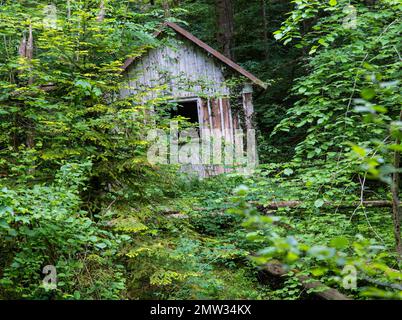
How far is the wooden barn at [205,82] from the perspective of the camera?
11000 mm

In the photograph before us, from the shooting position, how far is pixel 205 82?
35.8ft

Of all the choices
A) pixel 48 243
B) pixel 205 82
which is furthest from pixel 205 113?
pixel 48 243

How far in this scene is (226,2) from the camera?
546 inches

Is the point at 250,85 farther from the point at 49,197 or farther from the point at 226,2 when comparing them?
the point at 49,197

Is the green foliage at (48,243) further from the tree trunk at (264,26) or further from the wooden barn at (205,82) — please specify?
the tree trunk at (264,26)

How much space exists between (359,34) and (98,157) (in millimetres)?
4918

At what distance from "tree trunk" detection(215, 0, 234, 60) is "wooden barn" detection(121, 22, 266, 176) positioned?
2838mm

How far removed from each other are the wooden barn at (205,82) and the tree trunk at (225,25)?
2.84m

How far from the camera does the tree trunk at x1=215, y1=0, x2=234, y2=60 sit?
1373 cm

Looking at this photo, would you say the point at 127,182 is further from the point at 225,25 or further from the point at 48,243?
the point at 225,25

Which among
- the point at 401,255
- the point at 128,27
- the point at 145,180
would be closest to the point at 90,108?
the point at 145,180

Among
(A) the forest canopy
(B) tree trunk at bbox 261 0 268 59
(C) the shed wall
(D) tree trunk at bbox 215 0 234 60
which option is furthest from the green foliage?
(B) tree trunk at bbox 261 0 268 59

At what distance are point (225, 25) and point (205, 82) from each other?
4.17 metres

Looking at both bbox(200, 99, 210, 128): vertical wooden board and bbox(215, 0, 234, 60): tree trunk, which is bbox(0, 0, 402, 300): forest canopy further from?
bbox(215, 0, 234, 60): tree trunk
